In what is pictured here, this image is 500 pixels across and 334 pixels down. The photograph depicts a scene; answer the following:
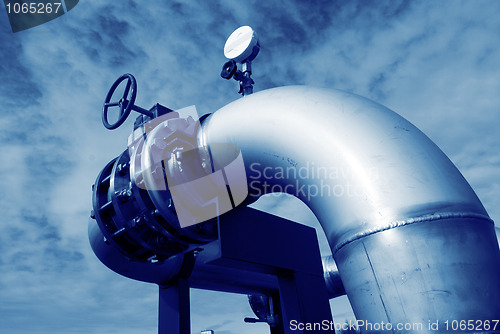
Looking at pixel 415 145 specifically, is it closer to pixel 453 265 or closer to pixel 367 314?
pixel 453 265

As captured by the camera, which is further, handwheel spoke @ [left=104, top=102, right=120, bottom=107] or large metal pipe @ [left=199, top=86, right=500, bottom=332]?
handwheel spoke @ [left=104, top=102, right=120, bottom=107]

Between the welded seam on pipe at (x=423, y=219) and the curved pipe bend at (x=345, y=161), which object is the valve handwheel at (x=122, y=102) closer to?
the curved pipe bend at (x=345, y=161)

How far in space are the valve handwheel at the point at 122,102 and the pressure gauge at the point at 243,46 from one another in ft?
2.23

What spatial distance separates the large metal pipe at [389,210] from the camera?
1050 mm

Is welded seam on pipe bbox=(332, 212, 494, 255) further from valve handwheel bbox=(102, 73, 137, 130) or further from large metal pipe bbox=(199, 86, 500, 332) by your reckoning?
valve handwheel bbox=(102, 73, 137, 130)

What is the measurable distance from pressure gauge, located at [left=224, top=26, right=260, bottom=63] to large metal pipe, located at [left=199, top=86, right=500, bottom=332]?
0.88 meters

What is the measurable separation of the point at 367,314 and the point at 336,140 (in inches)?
25.6

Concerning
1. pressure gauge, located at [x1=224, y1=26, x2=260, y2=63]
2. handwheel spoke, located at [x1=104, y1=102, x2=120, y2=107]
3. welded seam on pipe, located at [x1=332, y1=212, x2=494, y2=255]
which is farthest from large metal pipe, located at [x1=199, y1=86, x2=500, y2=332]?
handwheel spoke, located at [x1=104, y1=102, x2=120, y2=107]

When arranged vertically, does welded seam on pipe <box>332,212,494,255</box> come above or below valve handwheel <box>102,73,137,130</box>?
below

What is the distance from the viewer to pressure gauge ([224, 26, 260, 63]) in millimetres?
2375

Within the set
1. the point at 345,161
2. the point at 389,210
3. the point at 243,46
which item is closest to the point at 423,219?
the point at 389,210

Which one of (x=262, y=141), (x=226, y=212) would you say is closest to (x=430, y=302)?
(x=262, y=141)

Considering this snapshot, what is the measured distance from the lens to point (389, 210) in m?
1.17

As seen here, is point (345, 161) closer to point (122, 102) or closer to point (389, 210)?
point (389, 210)
